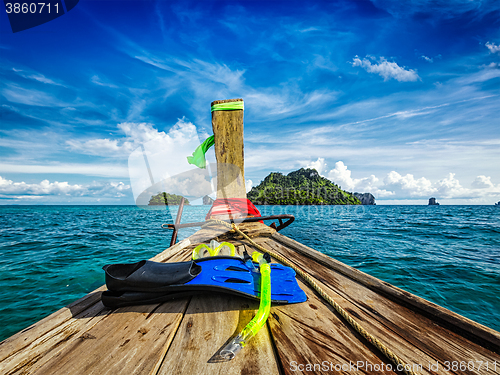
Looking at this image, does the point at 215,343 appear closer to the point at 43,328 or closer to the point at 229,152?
the point at 43,328

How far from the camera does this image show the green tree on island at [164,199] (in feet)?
11.2

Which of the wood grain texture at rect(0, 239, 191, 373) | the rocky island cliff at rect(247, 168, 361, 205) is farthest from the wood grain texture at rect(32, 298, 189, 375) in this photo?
the rocky island cliff at rect(247, 168, 361, 205)

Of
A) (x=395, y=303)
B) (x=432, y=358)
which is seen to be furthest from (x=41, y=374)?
(x=395, y=303)

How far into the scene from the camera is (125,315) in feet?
4.73

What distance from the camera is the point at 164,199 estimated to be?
381cm

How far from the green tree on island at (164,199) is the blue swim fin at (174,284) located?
1881 millimetres

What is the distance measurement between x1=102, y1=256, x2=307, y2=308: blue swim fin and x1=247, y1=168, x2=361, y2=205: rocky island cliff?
42830 mm

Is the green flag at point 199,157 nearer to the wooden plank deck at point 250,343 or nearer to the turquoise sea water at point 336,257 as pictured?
the turquoise sea water at point 336,257

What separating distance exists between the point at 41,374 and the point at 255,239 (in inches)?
115

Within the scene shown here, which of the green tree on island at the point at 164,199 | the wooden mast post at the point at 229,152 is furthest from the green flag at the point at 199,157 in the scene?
the green tree on island at the point at 164,199

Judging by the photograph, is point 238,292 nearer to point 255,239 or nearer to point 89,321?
point 89,321

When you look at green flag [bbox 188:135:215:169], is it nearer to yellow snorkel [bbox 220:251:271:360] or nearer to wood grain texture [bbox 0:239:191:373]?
wood grain texture [bbox 0:239:191:373]

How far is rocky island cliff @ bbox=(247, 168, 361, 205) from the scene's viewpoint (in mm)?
56219

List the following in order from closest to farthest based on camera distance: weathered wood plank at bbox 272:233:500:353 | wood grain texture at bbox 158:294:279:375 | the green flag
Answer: wood grain texture at bbox 158:294:279:375 → weathered wood plank at bbox 272:233:500:353 → the green flag
